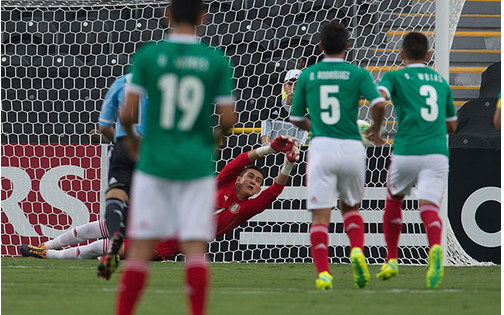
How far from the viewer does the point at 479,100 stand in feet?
29.5

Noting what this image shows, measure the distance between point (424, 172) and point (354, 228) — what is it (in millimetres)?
570

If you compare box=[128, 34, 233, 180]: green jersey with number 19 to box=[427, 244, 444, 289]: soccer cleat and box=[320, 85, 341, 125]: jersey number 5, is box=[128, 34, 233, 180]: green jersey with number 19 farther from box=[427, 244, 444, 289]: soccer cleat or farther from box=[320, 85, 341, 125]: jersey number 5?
box=[427, 244, 444, 289]: soccer cleat

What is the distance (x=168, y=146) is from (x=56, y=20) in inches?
286

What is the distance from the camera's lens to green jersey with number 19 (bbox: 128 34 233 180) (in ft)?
10.3

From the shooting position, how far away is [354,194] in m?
5.06

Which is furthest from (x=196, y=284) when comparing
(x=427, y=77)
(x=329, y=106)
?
(x=427, y=77)

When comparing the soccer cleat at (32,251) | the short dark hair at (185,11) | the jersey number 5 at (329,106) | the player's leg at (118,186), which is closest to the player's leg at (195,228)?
the short dark hair at (185,11)

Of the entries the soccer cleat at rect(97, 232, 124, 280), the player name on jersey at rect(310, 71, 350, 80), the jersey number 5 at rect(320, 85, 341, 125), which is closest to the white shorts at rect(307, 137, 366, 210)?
the jersey number 5 at rect(320, 85, 341, 125)

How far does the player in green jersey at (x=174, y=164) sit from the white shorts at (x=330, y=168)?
5.85 feet

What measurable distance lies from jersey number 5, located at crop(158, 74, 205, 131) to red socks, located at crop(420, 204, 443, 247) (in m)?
2.38

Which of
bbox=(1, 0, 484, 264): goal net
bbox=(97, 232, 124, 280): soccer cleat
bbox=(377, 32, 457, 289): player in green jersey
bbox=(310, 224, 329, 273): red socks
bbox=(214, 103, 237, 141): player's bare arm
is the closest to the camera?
bbox=(214, 103, 237, 141): player's bare arm

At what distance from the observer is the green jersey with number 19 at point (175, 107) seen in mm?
3133

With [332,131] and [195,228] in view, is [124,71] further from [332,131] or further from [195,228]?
[195,228]

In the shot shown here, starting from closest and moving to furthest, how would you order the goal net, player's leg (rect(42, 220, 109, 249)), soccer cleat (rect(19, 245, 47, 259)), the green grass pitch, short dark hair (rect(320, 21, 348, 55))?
the green grass pitch
short dark hair (rect(320, 21, 348, 55))
player's leg (rect(42, 220, 109, 249))
soccer cleat (rect(19, 245, 47, 259))
the goal net
